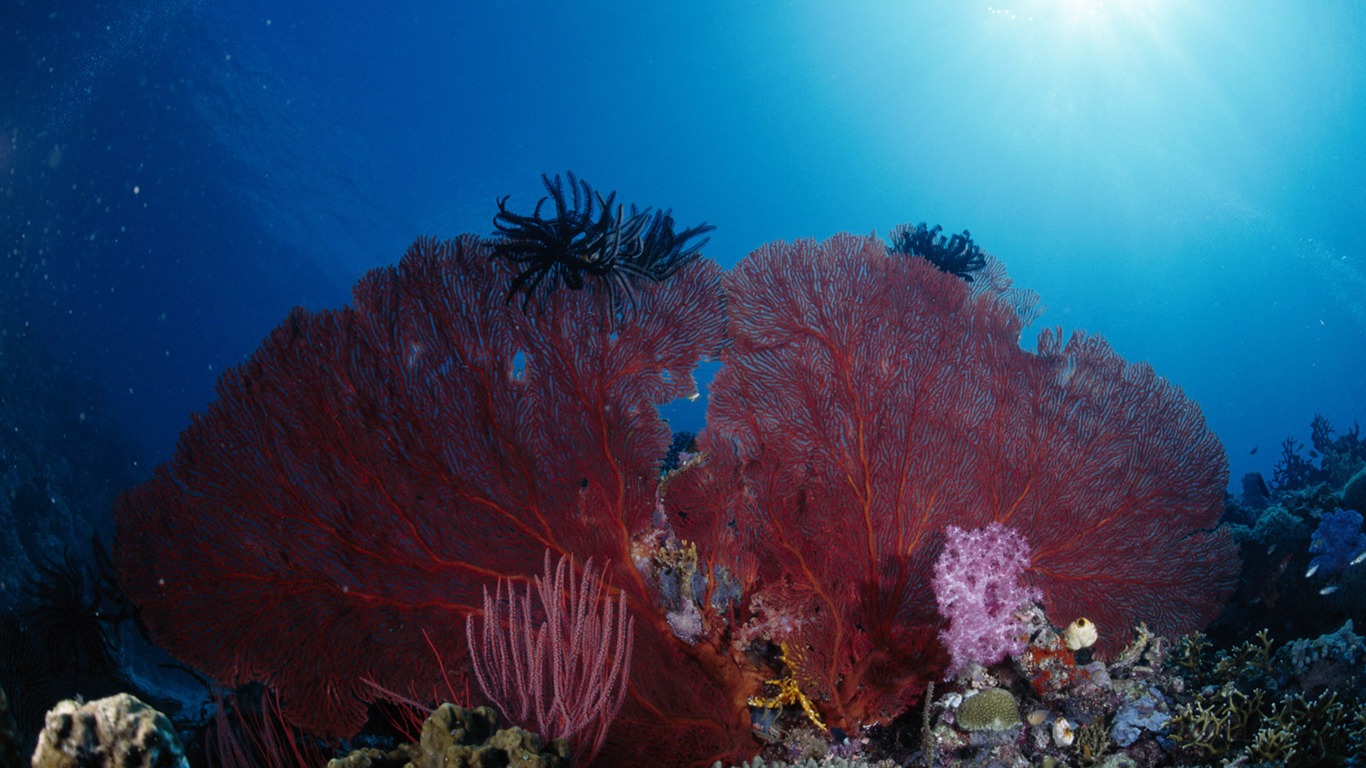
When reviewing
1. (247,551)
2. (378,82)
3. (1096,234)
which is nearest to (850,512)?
(247,551)

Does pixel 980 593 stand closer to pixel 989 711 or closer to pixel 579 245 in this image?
pixel 989 711

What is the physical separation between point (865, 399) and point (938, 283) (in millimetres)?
1145

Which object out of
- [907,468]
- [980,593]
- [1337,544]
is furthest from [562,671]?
[1337,544]

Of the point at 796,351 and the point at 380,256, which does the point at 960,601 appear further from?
the point at 380,256

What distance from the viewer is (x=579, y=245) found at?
4.23 m

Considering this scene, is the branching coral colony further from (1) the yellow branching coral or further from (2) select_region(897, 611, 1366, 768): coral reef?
(2) select_region(897, 611, 1366, 768): coral reef

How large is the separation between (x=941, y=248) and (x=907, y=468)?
487cm

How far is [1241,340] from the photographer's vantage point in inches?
4129

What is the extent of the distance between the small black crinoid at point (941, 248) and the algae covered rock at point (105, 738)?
773cm

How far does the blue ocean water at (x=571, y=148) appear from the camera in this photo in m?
45.9

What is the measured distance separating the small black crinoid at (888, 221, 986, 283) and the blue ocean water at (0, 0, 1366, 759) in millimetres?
37095

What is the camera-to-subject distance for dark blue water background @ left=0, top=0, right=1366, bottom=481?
152 feet

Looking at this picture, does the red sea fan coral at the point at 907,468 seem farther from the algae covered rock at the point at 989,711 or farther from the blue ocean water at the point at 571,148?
the blue ocean water at the point at 571,148

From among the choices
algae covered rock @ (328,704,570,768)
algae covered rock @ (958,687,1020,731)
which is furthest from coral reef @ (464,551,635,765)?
algae covered rock @ (958,687,1020,731)
